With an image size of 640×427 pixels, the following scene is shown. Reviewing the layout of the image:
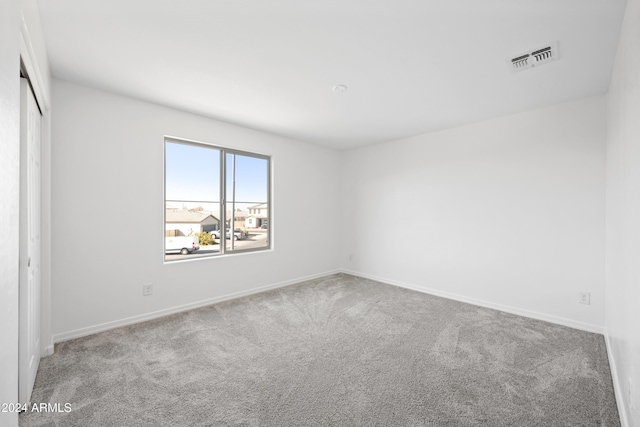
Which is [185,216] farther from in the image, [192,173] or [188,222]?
[192,173]

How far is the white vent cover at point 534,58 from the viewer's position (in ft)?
7.14

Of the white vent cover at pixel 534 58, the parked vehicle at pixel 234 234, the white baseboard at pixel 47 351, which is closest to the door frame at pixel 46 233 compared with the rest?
the white baseboard at pixel 47 351

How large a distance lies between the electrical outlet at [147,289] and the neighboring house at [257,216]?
1.52 m

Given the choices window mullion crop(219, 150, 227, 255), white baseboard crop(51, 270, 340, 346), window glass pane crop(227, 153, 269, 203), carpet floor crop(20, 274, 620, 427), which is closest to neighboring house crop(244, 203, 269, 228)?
window glass pane crop(227, 153, 269, 203)

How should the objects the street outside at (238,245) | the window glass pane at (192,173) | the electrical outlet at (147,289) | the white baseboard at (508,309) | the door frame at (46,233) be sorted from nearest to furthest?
the door frame at (46,233) → the white baseboard at (508,309) → the electrical outlet at (147,289) → the window glass pane at (192,173) → the street outside at (238,245)

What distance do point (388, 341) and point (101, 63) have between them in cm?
354

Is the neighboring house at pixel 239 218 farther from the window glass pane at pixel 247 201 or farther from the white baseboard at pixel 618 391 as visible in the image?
the white baseboard at pixel 618 391

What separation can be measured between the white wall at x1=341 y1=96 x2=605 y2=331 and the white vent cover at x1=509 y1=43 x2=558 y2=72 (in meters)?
1.27

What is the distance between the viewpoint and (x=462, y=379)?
2143 mm

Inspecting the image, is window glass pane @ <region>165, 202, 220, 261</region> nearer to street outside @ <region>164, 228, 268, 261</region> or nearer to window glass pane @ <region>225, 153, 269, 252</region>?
street outside @ <region>164, 228, 268, 261</region>

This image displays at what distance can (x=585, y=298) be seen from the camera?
3064mm

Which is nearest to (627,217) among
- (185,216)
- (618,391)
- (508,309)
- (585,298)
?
(618,391)

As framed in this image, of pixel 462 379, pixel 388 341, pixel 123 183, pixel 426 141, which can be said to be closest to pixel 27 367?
pixel 123 183

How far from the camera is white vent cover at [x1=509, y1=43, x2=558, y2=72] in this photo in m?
2.18
